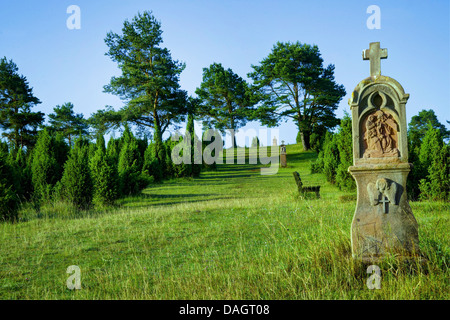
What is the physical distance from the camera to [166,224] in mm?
7008

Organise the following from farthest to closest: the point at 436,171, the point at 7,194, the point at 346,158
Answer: the point at 346,158 → the point at 436,171 → the point at 7,194

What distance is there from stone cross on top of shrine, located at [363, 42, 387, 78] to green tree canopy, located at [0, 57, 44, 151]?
1167 inches

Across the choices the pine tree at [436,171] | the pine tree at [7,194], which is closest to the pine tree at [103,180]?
the pine tree at [7,194]

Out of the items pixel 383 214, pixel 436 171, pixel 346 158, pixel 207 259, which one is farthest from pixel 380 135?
pixel 346 158

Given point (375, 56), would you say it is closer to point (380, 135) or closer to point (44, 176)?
point (380, 135)

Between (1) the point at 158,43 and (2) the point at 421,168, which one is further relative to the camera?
(1) the point at 158,43

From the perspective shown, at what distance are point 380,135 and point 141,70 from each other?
26.0 m

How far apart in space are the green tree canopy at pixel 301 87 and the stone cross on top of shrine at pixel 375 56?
27.3m

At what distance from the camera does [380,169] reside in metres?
4.24

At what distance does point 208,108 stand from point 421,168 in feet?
112

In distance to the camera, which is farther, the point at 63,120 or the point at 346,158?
the point at 63,120

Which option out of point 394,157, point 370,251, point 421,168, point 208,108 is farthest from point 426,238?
point 208,108
